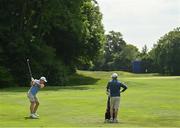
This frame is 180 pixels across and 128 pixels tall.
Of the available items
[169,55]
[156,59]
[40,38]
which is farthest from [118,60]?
[40,38]

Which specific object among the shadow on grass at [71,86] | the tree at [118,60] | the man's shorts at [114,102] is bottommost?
the shadow on grass at [71,86]

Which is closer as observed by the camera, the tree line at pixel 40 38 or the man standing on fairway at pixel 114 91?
the man standing on fairway at pixel 114 91

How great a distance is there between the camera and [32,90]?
87.0ft

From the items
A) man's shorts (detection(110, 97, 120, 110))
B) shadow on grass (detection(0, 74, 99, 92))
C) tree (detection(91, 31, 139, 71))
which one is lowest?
shadow on grass (detection(0, 74, 99, 92))

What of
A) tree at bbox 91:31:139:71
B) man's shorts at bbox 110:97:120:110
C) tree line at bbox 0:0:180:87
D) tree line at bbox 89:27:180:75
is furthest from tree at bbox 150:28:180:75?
man's shorts at bbox 110:97:120:110

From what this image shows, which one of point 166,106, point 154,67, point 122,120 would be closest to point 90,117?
point 122,120

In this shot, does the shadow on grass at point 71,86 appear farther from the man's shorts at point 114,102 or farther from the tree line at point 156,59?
the tree line at point 156,59

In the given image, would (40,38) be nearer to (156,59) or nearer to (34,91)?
(34,91)

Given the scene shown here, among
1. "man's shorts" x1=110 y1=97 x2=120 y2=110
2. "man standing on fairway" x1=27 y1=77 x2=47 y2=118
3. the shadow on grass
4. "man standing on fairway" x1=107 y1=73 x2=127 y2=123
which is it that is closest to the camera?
"man standing on fairway" x1=107 y1=73 x2=127 y2=123

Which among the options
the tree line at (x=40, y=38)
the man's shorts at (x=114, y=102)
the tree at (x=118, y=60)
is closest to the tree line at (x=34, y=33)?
the tree line at (x=40, y=38)

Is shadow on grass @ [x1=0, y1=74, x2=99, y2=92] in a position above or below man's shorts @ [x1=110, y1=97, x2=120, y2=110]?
below

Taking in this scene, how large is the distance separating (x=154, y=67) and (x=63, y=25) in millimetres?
86160

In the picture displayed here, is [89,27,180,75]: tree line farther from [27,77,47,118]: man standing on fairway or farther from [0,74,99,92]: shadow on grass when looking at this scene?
[27,77,47,118]: man standing on fairway

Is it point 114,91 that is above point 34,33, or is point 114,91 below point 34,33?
below
